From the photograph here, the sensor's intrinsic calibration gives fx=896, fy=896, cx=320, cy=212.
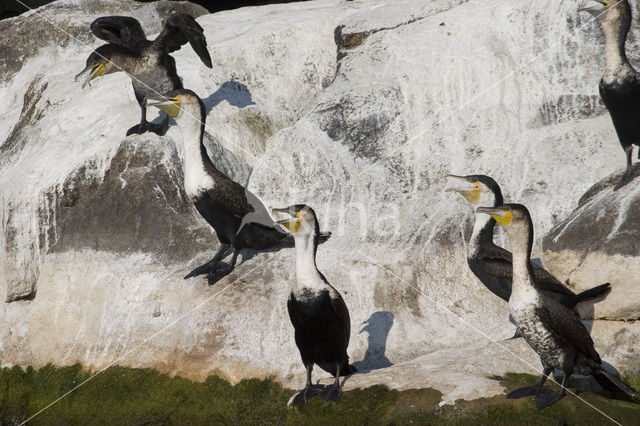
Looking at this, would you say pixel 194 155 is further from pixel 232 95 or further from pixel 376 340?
pixel 232 95

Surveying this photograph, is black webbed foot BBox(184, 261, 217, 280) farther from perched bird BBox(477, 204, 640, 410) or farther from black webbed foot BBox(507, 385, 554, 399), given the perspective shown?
black webbed foot BBox(507, 385, 554, 399)

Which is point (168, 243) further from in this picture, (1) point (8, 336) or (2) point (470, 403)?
(2) point (470, 403)

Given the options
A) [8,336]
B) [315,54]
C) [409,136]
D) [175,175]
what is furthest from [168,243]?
[315,54]

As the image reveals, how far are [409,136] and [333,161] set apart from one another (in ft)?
3.21

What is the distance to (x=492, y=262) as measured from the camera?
8.00 meters

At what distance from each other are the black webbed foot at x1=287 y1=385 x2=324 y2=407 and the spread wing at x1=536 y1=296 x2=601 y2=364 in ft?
5.96

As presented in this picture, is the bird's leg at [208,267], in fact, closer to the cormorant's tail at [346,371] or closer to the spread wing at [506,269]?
the cormorant's tail at [346,371]

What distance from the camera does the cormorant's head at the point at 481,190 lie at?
27.3 ft

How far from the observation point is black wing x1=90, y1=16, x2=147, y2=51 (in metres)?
11.0

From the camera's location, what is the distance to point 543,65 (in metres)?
10.9

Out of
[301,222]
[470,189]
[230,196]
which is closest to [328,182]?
[230,196]

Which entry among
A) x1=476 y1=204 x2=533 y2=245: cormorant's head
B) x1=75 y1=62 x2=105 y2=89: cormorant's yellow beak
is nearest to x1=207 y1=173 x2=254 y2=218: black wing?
x1=75 y1=62 x2=105 y2=89: cormorant's yellow beak

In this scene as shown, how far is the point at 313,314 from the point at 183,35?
17.4ft

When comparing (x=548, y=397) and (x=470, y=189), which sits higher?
(x=470, y=189)
